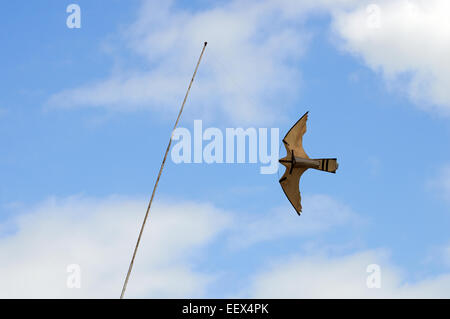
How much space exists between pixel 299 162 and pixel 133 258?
8035 mm

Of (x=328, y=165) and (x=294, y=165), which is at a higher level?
(x=294, y=165)

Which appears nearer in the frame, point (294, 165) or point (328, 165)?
point (328, 165)

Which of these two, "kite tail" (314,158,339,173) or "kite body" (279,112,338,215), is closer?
"kite tail" (314,158,339,173)

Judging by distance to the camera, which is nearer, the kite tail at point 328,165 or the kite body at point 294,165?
the kite tail at point 328,165
